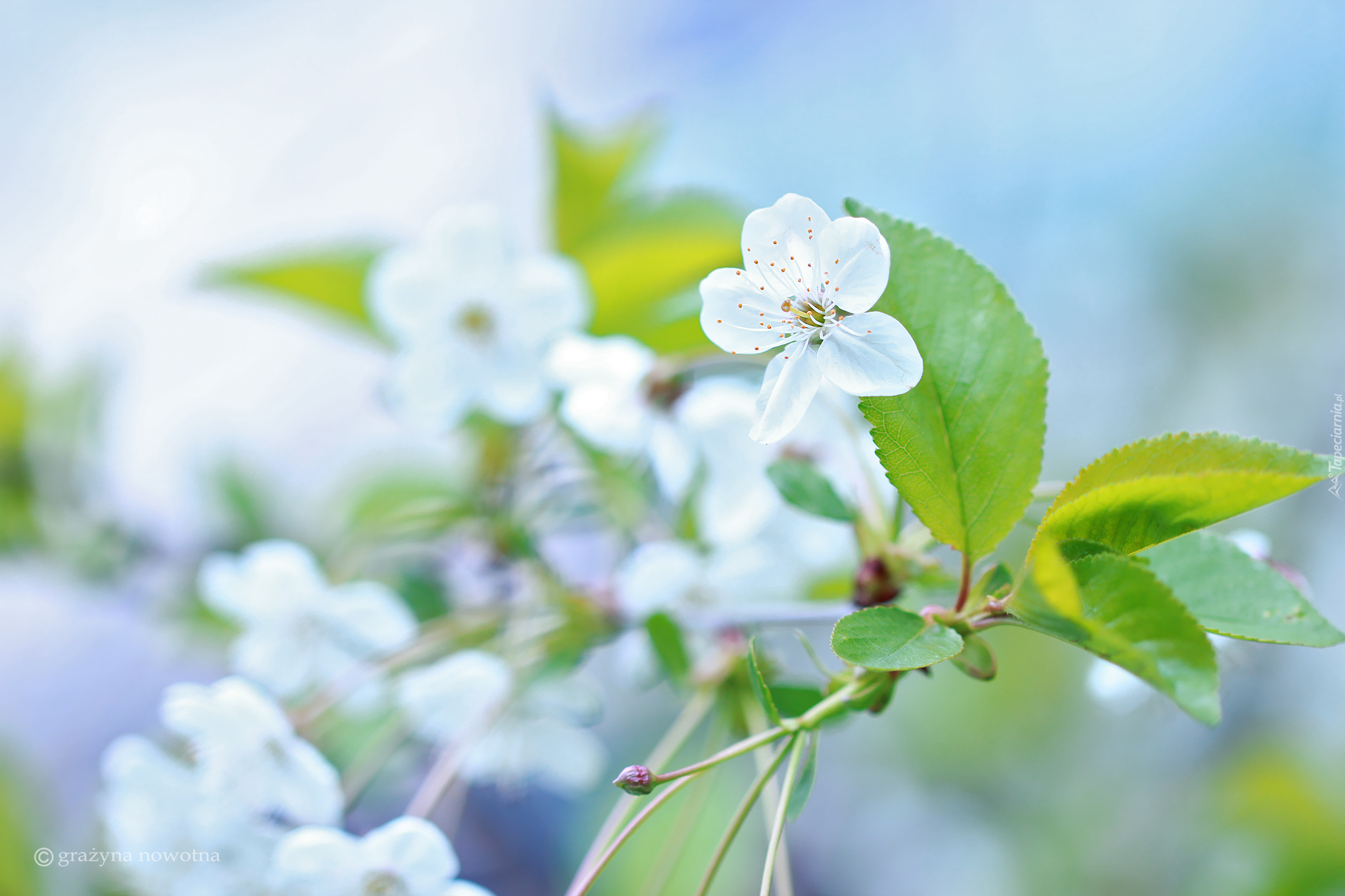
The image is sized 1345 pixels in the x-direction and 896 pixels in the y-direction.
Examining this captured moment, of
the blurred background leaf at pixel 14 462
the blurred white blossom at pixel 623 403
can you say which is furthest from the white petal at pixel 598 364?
the blurred background leaf at pixel 14 462

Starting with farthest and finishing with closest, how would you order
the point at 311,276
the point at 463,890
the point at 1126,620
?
the point at 311,276 < the point at 463,890 < the point at 1126,620

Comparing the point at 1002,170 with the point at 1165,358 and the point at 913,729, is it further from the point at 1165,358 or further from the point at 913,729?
the point at 913,729

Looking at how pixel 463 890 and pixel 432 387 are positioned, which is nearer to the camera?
pixel 463 890

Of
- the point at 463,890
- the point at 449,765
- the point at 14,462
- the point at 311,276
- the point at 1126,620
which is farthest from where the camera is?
the point at 14,462

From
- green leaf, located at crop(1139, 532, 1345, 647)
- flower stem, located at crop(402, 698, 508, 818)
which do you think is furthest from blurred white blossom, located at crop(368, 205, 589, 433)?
green leaf, located at crop(1139, 532, 1345, 647)

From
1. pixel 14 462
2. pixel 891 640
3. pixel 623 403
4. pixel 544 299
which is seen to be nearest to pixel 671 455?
pixel 623 403

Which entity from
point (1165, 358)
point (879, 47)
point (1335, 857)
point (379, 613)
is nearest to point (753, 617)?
point (379, 613)

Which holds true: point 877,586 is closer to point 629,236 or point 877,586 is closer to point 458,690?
point 458,690
